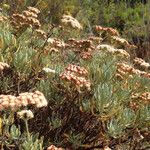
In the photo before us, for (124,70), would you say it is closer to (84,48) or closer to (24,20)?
(84,48)

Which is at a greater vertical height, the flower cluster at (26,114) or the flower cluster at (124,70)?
the flower cluster at (26,114)

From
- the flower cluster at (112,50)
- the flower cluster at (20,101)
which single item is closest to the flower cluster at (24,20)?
the flower cluster at (112,50)

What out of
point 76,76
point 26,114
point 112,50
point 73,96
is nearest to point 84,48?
point 112,50

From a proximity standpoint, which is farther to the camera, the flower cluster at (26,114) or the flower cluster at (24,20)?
the flower cluster at (24,20)

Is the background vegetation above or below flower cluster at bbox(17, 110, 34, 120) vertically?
below

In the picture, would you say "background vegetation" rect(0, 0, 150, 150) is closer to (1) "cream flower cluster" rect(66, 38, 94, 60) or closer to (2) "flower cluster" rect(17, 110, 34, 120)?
(1) "cream flower cluster" rect(66, 38, 94, 60)

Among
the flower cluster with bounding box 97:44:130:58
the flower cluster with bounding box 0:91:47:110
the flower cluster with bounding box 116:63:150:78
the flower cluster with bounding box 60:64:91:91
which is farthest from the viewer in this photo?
the flower cluster with bounding box 97:44:130:58

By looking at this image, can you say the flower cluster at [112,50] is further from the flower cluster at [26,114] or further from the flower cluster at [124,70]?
the flower cluster at [26,114]

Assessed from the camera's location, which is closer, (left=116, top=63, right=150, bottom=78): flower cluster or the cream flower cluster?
(left=116, top=63, right=150, bottom=78): flower cluster

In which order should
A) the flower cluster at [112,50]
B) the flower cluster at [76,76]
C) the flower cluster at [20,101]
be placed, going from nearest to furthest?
the flower cluster at [20,101], the flower cluster at [76,76], the flower cluster at [112,50]

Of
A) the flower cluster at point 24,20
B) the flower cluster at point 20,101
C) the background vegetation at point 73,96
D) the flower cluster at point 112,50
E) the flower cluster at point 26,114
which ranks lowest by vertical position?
the background vegetation at point 73,96

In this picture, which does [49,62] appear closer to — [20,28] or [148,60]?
[20,28]

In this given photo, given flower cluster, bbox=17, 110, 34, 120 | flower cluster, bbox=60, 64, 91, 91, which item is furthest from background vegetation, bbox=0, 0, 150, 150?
flower cluster, bbox=17, 110, 34, 120

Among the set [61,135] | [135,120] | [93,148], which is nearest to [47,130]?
[61,135]
